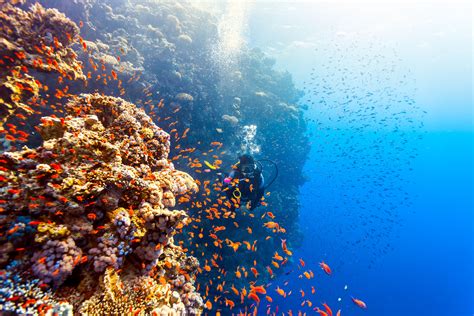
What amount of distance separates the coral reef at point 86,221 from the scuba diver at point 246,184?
3229 mm

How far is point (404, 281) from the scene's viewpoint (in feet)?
227

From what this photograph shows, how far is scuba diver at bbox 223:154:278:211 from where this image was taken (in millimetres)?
7714

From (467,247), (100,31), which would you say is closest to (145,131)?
(100,31)

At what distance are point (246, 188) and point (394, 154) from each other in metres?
125

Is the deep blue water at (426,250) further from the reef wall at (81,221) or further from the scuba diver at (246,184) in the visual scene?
the reef wall at (81,221)

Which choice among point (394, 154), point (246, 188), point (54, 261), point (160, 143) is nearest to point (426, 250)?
point (394, 154)

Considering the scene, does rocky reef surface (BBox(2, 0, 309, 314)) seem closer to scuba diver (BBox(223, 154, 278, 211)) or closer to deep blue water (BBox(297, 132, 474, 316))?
scuba diver (BBox(223, 154, 278, 211))

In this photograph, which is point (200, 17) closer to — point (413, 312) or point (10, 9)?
point (10, 9)

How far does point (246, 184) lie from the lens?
25.5 feet

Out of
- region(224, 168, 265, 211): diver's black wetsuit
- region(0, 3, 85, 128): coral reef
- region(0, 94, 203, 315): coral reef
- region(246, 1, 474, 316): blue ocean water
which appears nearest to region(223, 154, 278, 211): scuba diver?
region(224, 168, 265, 211): diver's black wetsuit

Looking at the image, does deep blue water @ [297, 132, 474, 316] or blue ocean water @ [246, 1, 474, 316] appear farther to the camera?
deep blue water @ [297, 132, 474, 316]

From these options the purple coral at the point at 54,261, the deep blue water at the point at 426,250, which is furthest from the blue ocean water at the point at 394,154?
the purple coral at the point at 54,261

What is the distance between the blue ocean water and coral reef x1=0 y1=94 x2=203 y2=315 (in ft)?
58.1

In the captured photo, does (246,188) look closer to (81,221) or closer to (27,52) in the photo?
(81,221)
